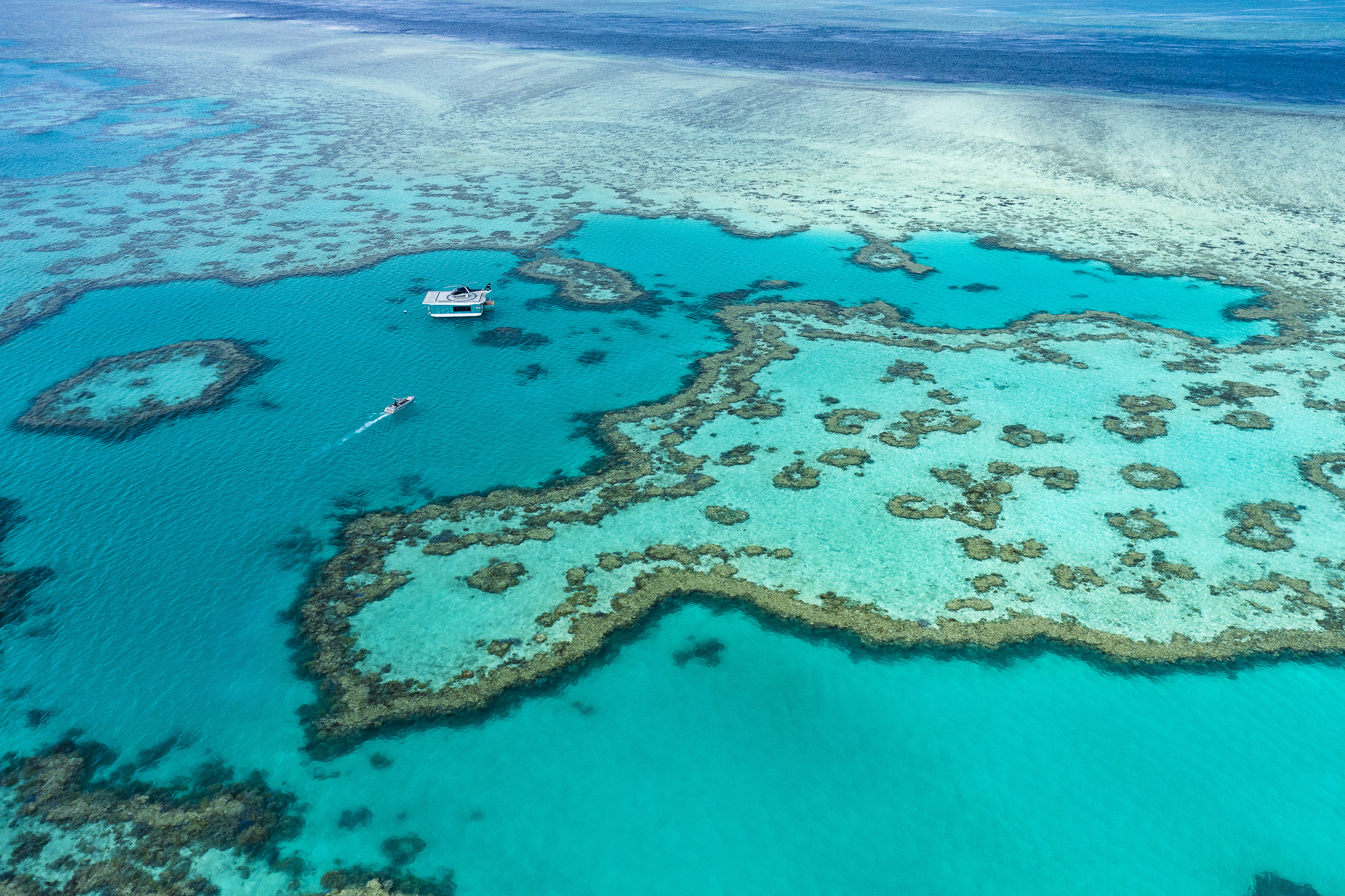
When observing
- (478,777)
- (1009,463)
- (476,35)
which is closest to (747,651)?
(478,777)

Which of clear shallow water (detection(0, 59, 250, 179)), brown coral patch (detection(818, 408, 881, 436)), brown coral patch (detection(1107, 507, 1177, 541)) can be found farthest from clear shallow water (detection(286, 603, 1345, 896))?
clear shallow water (detection(0, 59, 250, 179))

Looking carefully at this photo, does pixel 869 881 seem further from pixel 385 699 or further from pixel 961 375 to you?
pixel 961 375

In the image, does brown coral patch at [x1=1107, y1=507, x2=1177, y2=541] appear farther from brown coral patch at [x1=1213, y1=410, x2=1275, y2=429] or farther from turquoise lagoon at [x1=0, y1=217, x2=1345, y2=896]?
brown coral patch at [x1=1213, y1=410, x2=1275, y2=429]

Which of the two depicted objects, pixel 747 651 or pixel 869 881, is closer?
pixel 869 881

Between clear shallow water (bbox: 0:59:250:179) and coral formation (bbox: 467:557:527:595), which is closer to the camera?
coral formation (bbox: 467:557:527:595)

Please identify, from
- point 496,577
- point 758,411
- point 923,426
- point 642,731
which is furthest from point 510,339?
point 642,731

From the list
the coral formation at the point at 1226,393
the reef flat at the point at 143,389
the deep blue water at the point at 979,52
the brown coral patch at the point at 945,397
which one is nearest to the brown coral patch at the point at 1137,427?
the coral formation at the point at 1226,393
